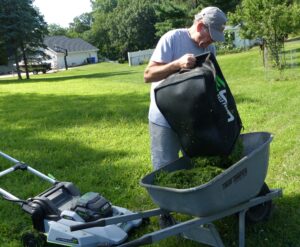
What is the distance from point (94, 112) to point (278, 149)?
534 centimetres

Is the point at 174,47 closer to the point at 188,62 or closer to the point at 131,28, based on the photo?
the point at 188,62

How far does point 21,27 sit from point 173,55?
29958 mm

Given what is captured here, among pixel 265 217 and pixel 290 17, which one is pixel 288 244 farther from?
pixel 290 17

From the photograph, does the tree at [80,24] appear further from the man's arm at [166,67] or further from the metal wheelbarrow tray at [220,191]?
the metal wheelbarrow tray at [220,191]

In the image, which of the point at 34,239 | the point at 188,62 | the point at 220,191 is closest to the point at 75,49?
the point at 34,239

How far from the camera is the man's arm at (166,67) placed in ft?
11.0

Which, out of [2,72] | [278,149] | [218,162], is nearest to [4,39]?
[2,72]

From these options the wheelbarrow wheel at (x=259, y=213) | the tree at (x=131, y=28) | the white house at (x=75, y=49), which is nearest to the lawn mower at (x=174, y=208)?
the wheelbarrow wheel at (x=259, y=213)

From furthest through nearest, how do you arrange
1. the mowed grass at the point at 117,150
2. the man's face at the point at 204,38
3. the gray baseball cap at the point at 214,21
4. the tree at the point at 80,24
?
1. the tree at the point at 80,24
2. the mowed grass at the point at 117,150
3. the man's face at the point at 204,38
4. the gray baseball cap at the point at 214,21

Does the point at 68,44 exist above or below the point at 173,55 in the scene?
above

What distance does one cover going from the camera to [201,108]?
316 centimetres

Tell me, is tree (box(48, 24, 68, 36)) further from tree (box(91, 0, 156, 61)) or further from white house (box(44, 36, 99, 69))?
tree (box(91, 0, 156, 61))

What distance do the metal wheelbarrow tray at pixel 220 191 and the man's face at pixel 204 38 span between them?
0.96 m

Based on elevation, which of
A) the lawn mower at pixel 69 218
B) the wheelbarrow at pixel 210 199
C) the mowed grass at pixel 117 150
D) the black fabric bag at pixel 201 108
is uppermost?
the black fabric bag at pixel 201 108
